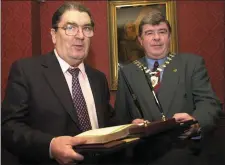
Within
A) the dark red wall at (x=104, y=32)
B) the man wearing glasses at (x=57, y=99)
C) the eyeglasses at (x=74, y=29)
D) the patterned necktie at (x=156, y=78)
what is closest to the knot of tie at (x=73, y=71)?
the man wearing glasses at (x=57, y=99)

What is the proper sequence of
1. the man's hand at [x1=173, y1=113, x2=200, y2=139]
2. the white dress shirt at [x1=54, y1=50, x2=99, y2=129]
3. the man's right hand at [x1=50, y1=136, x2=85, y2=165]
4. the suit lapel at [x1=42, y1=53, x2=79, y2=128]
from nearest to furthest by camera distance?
the man's right hand at [x1=50, y1=136, x2=85, y2=165], the man's hand at [x1=173, y1=113, x2=200, y2=139], the suit lapel at [x1=42, y1=53, x2=79, y2=128], the white dress shirt at [x1=54, y1=50, x2=99, y2=129]

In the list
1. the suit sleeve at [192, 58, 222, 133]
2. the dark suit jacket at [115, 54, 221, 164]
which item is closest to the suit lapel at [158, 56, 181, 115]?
the dark suit jacket at [115, 54, 221, 164]

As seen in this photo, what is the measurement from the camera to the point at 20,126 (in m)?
1.44

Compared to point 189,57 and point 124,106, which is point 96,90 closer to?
point 124,106

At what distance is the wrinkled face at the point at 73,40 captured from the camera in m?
1.90

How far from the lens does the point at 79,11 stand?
1.92m

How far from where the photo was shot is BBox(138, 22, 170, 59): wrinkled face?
2.21 meters

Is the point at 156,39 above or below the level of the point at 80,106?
above

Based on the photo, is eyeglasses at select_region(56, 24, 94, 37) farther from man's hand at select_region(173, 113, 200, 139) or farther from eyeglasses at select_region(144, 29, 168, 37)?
man's hand at select_region(173, 113, 200, 139)

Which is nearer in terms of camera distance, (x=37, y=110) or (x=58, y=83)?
(x=37, y=110)

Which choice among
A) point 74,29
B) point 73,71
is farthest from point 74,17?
point 73,71

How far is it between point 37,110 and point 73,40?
555 millimetres

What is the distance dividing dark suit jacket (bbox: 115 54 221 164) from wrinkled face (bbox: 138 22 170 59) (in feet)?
0.44

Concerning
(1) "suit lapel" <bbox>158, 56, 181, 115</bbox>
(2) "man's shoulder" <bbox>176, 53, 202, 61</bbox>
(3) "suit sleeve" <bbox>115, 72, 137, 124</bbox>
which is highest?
(2) "man's shoulder" <bbox>176, 53, 202, 61</bbox>
